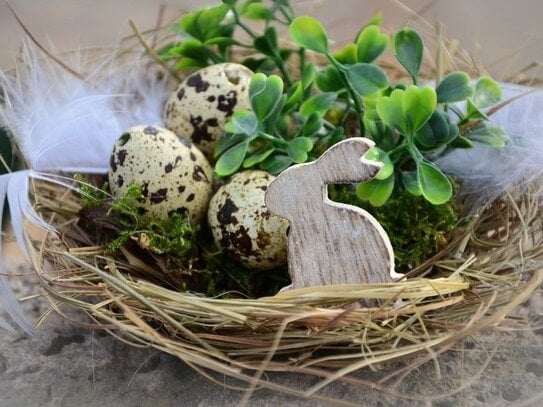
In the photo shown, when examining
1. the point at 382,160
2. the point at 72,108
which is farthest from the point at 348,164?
the point at 72,108

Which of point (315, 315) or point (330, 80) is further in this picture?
point (330, 80)

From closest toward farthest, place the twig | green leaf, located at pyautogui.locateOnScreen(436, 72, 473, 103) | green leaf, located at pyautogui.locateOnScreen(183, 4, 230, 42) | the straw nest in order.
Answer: the straw nest → green leaf, located at pyautogui.locateOnScreen(436, 72, 473, 103) → green leaf, located at pyautogui.locateOnScreen(183, 4, 230, 42) → the twig

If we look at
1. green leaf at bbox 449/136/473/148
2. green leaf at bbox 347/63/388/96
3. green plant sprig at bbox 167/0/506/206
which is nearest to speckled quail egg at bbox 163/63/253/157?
green plant sprig at bbox 167/0/506/206

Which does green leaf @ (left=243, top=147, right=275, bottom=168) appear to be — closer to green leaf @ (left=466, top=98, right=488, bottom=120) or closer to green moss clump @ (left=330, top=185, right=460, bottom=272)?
green moss clump @ (left=330, top=185, right=460, bottom=272)

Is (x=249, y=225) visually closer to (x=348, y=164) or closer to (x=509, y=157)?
(x=348, y=164)

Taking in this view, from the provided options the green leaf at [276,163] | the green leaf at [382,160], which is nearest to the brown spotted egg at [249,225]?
the green leaf at [276,163]

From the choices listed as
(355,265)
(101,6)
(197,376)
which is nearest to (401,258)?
(355,265)

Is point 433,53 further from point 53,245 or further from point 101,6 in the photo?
point 101,6
